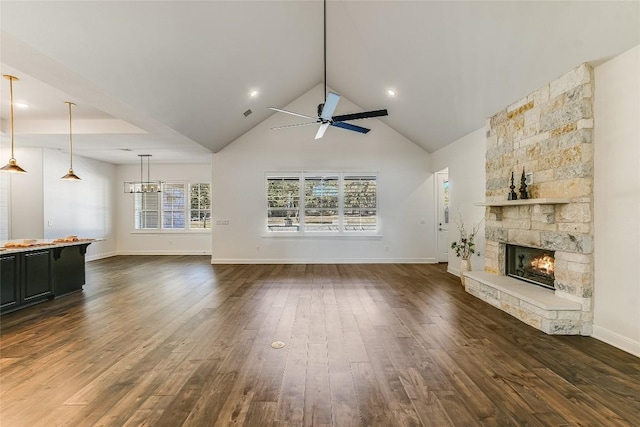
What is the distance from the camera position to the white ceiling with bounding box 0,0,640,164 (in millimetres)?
2873

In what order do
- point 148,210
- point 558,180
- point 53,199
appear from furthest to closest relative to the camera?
1. point 148,210
2. point 53,199
3. point 558,180

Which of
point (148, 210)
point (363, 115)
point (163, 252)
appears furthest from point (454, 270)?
point (148, 210)

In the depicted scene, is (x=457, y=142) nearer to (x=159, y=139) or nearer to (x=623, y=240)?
(x=623, y=240)

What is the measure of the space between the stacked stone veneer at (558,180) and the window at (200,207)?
7739 millimetres

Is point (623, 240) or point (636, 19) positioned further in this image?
point (623, 240)

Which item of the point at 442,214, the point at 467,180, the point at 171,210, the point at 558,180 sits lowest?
the point at 442,214

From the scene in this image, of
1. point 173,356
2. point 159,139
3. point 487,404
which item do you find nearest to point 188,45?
point 159,139

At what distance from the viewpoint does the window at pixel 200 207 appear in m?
9.52

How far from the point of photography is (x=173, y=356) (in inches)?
113

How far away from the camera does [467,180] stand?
604cm

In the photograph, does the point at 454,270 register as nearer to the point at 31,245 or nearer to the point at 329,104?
the point at 329,104

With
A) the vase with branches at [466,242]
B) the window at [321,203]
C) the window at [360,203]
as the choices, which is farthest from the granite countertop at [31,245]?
the vase with branches at [466,242]

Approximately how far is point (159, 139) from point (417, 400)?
630 centimetres

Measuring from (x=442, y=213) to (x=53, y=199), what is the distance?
9435 millimetres
